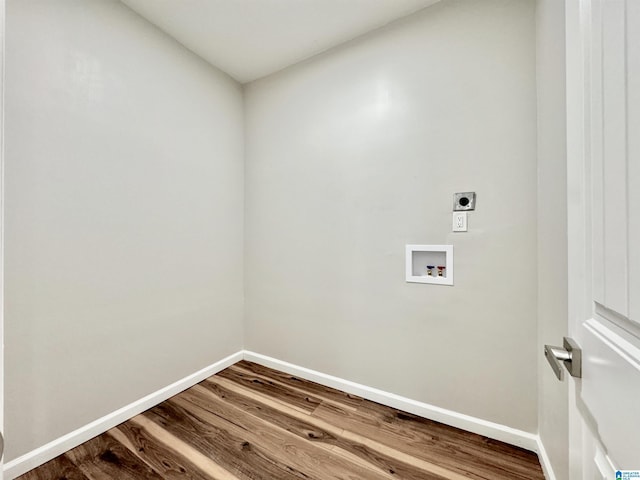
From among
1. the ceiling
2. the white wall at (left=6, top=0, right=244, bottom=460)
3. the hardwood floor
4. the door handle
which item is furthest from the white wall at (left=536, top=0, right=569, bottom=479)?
the white wall at (left=6, top=0, right=244, bottom=460)

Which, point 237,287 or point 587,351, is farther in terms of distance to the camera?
point 237,287

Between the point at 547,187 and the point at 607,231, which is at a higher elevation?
the point at 547,187

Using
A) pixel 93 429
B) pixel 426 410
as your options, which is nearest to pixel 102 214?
pixel 93 429

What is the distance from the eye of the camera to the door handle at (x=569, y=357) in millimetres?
519

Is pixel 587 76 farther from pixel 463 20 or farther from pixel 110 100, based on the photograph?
pixel 110 100

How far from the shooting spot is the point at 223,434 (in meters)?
1.46

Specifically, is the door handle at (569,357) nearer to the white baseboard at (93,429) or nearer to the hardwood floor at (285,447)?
the hardwood floor at (285,447)

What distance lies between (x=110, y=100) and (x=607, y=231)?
221cm

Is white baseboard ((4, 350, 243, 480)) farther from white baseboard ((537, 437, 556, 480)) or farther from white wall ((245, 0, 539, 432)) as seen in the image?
white baseboard ((537, 437, 556, 480))

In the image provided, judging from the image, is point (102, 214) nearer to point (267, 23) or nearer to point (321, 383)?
point (267, 23)

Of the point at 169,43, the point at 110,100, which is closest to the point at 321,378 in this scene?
the point at 110,100

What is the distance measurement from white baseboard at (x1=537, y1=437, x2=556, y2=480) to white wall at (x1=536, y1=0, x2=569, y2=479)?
0.04 m

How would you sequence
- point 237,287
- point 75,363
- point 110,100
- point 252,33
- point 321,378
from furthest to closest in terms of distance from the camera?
point 237,287
point 321,378
point 252,33
point 110,100
point 75,363

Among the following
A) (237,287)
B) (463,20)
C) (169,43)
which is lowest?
(237,287)
